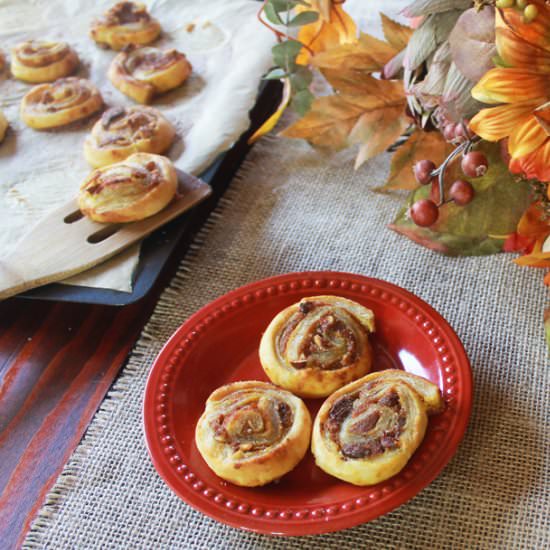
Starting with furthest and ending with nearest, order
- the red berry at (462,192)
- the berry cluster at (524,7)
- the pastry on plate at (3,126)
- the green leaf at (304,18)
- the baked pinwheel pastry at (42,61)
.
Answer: the baked pinwheel pastry at (42,61), the pastry on plate at (3,126), the green leaf at (304,18), the red berry at (462,192), the berry cluster at (524,7)

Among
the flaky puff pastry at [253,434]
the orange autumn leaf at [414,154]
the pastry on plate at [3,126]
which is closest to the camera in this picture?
the flaky puff pastry at [253,434]

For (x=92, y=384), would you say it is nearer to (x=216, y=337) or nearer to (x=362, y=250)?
(x=216, y=337)

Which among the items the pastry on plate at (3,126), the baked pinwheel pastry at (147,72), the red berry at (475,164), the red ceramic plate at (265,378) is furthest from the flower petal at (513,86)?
the pastry on plate at (3,126)

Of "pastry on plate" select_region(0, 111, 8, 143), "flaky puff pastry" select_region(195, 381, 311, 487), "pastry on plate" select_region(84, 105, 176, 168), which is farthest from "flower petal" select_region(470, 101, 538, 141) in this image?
"pastry on plate" select_region(0, 111, 8, 143)

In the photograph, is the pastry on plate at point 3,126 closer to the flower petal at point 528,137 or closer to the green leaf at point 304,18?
the green leaf at point 304,18

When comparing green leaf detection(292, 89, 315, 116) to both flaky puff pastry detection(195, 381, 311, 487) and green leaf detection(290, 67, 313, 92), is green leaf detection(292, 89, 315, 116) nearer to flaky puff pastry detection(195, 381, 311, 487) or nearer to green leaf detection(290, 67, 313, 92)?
green leaf detection(290, 67, 313, 92)

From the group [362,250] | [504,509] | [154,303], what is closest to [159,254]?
[154,303]
